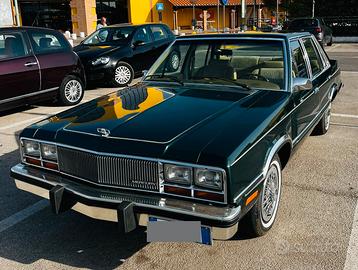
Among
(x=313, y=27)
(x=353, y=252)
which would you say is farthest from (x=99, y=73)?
(x=313, y=27)

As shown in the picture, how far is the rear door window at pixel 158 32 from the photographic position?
38.8ft

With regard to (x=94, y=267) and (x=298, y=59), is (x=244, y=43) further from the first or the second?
(x=94, y=267)

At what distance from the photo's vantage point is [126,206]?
282 cm

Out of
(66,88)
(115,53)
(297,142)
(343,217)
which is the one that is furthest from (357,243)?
(115,53)

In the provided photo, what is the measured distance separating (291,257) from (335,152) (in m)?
2.68

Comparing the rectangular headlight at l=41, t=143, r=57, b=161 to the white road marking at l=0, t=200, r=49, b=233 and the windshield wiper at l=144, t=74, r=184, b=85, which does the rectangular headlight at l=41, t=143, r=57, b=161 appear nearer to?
the white road marking at l=0, t=200, r=49, b=233

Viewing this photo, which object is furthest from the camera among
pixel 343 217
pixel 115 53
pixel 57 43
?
pixel 115 53

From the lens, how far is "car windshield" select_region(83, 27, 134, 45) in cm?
1127

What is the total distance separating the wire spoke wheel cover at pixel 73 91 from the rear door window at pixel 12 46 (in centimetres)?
114

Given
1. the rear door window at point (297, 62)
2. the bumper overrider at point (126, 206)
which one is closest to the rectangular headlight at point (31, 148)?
the bumper overrider at point (126, 206)

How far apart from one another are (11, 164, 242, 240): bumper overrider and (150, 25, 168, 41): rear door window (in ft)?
29.5

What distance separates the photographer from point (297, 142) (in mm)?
4234

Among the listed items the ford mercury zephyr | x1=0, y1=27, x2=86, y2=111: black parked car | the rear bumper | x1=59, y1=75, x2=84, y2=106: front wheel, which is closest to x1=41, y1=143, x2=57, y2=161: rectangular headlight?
the ford mercury zephyr

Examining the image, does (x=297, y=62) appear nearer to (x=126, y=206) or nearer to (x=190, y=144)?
(x=190, y=144)
